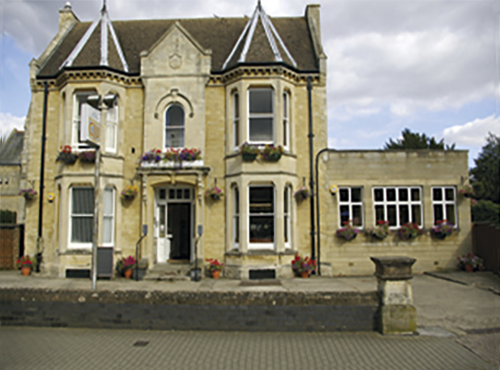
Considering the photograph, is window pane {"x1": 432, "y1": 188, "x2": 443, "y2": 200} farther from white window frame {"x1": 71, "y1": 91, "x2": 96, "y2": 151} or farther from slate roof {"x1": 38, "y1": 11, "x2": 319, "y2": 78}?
white window frame {"x1": 71, "y1": 91, "x2": 96, "y2": 151}

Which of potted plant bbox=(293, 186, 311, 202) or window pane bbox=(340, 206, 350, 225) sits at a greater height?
potted plant bbox=(293, 186, 311, 202)

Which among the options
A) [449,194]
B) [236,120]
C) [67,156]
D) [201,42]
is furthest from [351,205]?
[67,156]

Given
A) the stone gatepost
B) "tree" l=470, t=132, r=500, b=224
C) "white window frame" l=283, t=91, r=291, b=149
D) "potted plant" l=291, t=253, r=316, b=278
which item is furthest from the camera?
"tree" l=470, t=132, r=500, b=224

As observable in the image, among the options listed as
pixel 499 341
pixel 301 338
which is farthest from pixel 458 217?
pixel 301 338

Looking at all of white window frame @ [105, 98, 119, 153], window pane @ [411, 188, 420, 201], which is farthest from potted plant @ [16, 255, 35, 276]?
Result: window pane @ [411, 188, 420, 201]

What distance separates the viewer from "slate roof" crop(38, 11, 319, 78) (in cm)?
1446

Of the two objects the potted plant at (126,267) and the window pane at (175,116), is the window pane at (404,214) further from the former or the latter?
the potted plant at (126,267)

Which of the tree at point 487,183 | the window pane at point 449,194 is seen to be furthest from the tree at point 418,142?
the window pane at point 449,194

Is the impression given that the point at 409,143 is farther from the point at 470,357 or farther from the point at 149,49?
the point at 470,357

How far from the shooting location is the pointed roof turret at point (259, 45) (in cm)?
1415

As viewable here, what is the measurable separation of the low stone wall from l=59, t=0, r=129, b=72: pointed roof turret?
9706 millimetres

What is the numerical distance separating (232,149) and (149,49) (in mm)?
5202

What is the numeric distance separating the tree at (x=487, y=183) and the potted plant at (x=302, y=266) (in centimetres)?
2186

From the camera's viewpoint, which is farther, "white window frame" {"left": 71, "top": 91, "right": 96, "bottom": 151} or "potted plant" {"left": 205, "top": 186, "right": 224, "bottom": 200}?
"white window frame" {"left": 71, "top": 91, "right": 96, "bottom": 151}
